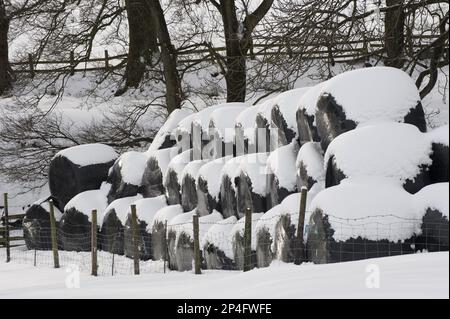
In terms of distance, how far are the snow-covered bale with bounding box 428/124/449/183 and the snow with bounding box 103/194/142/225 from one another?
320 inches

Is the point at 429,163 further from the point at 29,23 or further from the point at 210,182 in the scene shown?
the point at 29,23

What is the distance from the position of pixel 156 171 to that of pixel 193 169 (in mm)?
2141

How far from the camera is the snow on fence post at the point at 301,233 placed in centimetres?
1156

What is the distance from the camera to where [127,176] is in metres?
18.8

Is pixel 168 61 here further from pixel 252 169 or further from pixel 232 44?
pixel 252 169

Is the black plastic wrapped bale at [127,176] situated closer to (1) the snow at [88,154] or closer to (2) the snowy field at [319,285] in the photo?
(1) the snow at [88,154]

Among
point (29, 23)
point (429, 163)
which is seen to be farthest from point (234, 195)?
point (29, 23)

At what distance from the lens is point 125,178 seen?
1884cm

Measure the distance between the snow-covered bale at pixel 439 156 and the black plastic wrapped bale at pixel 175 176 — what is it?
674 centimetres

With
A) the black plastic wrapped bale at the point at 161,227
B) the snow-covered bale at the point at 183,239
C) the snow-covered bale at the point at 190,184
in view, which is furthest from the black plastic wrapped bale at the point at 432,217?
the black plastic wrapped bale at the point at 161,227

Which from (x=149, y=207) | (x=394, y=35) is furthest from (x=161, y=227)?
(x=394, y=35)

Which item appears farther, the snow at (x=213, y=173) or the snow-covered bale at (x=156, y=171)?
the snow-covered bale at (x=156, y=171)

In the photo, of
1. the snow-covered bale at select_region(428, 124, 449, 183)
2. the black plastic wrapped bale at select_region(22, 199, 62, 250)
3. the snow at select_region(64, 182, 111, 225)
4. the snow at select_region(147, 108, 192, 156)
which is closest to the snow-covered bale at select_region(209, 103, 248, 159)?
the snow at select_region(147, 108, 192, 156)

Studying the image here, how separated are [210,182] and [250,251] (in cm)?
287
